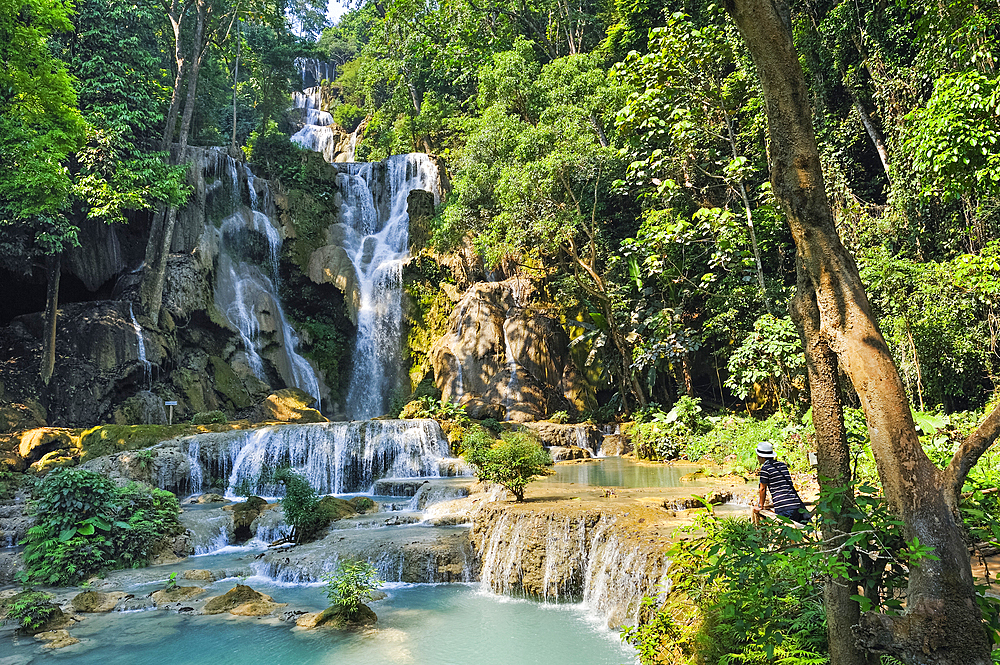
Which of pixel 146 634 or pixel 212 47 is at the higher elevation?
pixel 212 47

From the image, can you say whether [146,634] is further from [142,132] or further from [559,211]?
[142,132]

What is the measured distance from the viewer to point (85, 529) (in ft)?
30.9

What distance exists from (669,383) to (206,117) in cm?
2330

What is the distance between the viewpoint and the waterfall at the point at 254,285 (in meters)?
21.9

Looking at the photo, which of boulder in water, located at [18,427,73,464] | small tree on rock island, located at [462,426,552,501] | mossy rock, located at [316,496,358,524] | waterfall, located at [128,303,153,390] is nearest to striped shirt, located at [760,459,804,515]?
small tree on rock island, located at [462,426,552,501]

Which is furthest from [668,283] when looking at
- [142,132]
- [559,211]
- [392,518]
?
[142,132]

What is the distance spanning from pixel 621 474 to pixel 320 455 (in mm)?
7674

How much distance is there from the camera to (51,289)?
17.6m

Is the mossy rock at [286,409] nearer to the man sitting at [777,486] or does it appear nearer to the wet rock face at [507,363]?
the wet rock face at [507,363]

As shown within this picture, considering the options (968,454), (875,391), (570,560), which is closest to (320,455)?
(570,560)

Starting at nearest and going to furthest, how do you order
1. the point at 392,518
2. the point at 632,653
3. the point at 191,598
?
the point at 632,653 < the point at 191,598 < the point at 392,518

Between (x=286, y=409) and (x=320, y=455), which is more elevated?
(x=286, y=409)

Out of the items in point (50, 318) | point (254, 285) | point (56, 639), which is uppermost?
point (254, 285)

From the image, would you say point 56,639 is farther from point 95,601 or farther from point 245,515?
point 245,515
